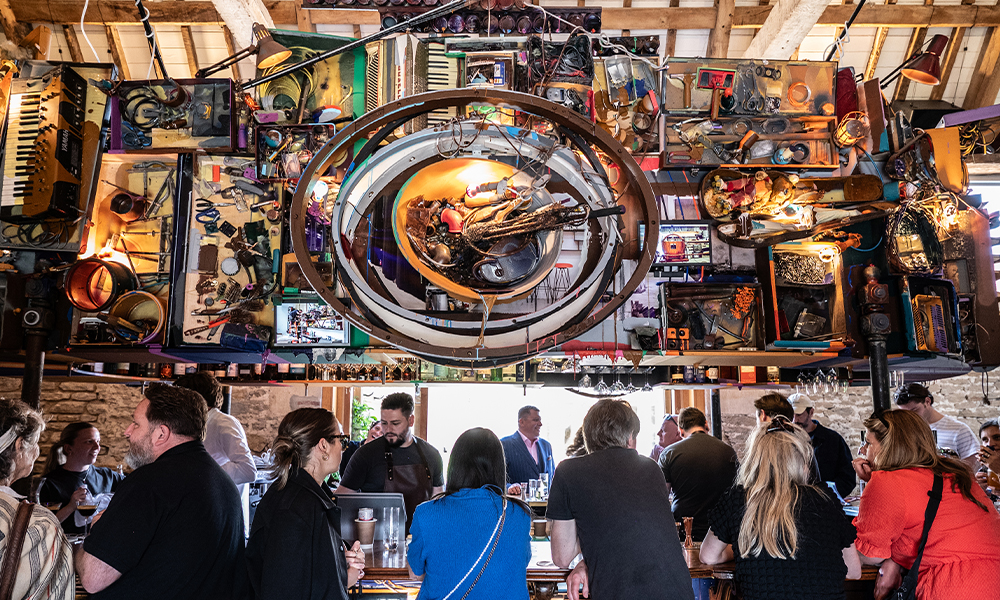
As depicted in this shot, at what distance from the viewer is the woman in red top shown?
2.60m

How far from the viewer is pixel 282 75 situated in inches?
136

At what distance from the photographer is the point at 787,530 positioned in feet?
8.52

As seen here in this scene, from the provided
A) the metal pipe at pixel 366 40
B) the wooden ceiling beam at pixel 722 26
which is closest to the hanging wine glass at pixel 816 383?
the wooden ceiling beam at pixel 722 26

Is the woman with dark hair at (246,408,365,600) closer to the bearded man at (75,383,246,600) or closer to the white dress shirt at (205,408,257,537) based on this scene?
the bearded man at (75,383,246,600)

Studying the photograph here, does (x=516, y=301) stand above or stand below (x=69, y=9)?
below

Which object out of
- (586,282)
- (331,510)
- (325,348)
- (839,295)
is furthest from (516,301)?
(839,295)

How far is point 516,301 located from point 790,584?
62.4 inches

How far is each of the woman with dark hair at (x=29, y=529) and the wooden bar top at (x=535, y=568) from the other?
1.17 metres

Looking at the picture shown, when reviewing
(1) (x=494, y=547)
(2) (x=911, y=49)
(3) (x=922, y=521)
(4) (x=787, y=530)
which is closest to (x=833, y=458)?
(3) (x=922, y=521)

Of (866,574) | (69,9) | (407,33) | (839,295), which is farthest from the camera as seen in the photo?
(69,9)

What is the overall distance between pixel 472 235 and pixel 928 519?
214 cm

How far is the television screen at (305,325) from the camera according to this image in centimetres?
379

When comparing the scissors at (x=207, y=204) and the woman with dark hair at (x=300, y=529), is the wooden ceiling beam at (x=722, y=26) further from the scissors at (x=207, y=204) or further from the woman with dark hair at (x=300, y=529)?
the woman with dark hair at (x=300, y=529)

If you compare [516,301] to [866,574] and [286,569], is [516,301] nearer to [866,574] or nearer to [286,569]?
[286,569]
